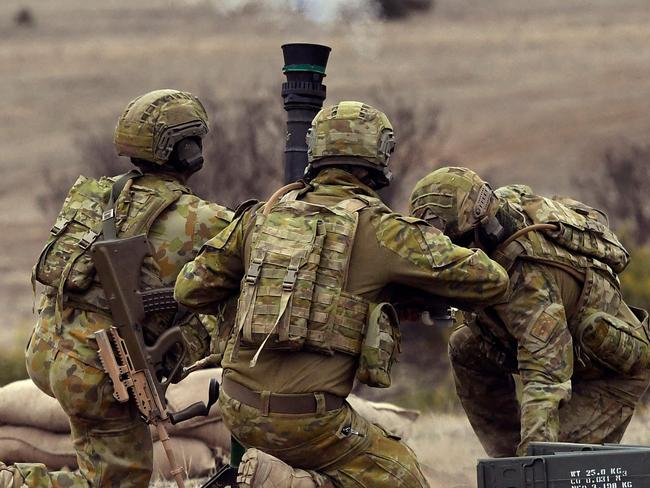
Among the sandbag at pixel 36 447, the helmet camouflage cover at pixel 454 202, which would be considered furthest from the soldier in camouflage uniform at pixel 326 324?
the sandbag at pixel 36 447

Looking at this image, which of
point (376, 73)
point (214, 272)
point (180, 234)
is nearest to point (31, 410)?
point (180, 234)

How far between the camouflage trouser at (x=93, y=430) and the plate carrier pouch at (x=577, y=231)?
2151 mm

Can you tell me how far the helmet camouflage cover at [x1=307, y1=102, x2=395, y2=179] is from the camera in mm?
6648

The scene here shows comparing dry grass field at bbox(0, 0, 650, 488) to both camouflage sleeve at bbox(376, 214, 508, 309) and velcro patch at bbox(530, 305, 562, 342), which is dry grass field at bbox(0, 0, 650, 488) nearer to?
velcro patch at bbox(530, 305, 562, 342)

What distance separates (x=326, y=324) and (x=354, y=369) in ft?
0.93

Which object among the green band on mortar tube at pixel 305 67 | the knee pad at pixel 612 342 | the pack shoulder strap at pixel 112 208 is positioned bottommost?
the knee pad at pixel 612 342

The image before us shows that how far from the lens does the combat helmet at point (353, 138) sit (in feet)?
21.8

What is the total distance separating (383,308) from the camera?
6.44 metres

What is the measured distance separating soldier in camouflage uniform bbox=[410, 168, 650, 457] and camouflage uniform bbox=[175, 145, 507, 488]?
79cm

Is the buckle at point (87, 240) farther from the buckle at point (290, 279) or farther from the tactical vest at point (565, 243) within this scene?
the tactical vest at point (565, 243)

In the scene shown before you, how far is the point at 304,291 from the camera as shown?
6316mm

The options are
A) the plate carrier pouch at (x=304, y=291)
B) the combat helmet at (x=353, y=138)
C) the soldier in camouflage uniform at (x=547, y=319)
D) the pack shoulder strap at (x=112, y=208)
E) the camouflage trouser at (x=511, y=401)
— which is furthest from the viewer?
the camouflage trouser at (x=511, y=401)

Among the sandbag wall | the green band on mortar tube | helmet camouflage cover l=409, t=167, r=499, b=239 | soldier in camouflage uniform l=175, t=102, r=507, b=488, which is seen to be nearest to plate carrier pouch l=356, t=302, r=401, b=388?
soldier in camouflage uniform l=175, t=102, r=507, b=488

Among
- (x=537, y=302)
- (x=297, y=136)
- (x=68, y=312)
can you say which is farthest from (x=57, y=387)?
(x=537, y=302)
